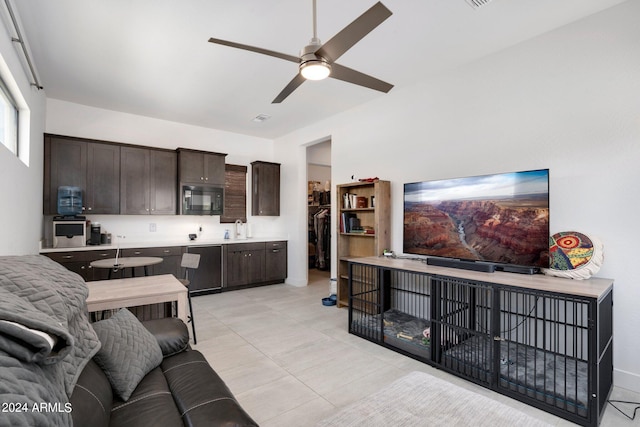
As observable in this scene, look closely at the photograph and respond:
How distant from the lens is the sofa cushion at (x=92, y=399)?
110 centimetres

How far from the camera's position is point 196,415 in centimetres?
135

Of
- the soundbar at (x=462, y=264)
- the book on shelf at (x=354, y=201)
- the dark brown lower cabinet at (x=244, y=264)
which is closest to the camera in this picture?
the soundbar at (x=462, y=264)

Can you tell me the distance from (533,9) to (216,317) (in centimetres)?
458

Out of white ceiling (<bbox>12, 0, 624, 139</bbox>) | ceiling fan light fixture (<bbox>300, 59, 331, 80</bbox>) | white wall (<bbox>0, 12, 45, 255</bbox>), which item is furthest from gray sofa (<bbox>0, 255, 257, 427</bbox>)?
white ceiling (<bbox>12, 0, 624, 139</bbox>)

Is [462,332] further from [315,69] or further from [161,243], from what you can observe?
[161,243]

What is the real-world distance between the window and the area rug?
3.32 meters

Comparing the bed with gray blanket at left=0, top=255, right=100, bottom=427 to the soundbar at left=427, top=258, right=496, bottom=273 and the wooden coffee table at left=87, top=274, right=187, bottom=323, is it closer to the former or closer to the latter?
the wooden coffee table at left=87, top=274, right=187, bottom=323

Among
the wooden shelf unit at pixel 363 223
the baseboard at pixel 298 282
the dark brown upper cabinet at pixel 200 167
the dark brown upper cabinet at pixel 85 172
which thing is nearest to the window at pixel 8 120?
the dark brown upper cabinet at pixel 85 172

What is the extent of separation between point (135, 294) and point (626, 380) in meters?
3.84

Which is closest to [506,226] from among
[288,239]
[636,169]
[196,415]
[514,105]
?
[636,169]

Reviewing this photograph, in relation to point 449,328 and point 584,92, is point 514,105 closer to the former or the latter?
point 584,92

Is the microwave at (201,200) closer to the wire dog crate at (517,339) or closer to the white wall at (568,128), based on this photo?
the wire dog crate at (517,339)

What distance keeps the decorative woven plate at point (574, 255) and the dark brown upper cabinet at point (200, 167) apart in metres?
4.91

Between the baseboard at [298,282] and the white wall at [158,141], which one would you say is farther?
the baseboard at [298,282]
